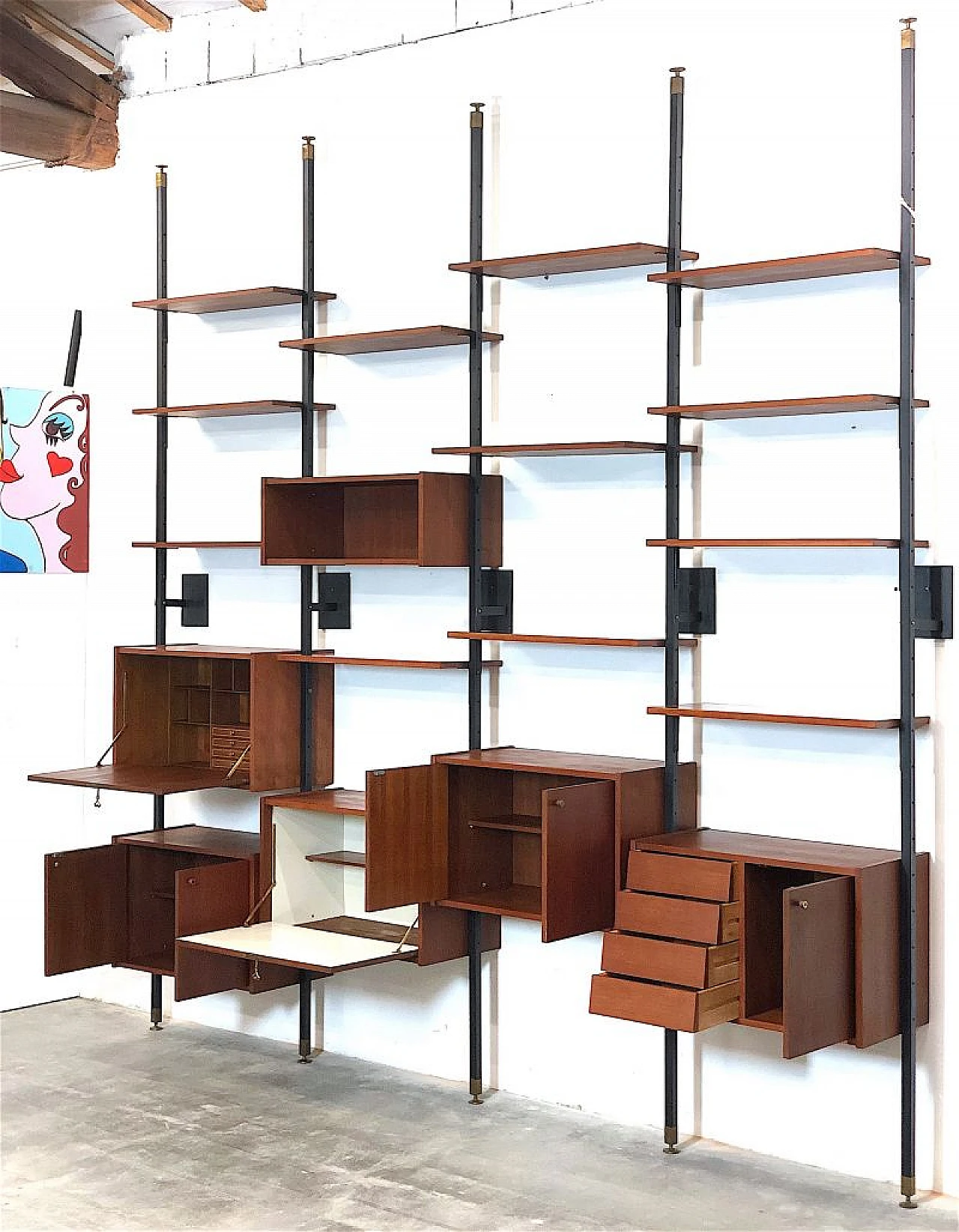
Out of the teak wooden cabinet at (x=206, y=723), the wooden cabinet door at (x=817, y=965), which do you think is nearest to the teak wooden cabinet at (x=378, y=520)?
the teak wooden cabinet at (x=206, y=723)

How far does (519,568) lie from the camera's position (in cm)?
479

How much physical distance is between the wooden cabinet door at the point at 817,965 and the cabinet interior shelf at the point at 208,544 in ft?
7.23

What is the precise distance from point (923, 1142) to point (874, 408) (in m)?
1.85

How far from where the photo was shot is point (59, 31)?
5.61m

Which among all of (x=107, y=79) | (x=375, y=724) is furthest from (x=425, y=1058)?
(x=107, y=79)

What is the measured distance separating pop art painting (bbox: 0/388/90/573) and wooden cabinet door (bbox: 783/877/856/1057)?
10.7ft

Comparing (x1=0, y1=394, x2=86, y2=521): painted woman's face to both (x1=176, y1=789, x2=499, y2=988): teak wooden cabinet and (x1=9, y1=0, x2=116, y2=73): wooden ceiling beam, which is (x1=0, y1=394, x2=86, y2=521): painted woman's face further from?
(x1=176, y1=789, x2=499, y2=988): teak wooden cabinet

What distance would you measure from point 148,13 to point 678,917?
141 inches

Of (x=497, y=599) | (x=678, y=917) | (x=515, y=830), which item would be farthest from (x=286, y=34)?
(x=678, y=917)

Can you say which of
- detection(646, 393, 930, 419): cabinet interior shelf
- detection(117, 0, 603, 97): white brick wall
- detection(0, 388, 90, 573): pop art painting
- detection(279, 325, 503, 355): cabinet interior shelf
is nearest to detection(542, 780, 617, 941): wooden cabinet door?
detection(646, 393, 930, 419): cabinet interior shelf

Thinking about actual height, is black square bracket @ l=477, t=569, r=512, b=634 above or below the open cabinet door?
above

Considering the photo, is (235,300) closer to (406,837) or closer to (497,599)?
(497,599)

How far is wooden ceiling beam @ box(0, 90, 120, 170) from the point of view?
552 cm

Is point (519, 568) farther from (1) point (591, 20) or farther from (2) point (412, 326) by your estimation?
(1) point (591, 20)
